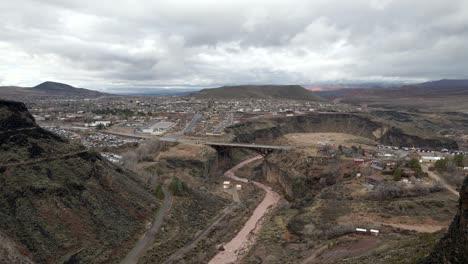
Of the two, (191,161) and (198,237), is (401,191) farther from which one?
(191,161)

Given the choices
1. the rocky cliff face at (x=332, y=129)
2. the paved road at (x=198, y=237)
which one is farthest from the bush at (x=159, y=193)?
the rocky cliff face at (x=332, y=129)

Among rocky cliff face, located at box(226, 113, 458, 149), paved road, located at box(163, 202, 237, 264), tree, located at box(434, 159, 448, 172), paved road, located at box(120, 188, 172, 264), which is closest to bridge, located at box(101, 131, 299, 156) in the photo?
rocky cliff face, located at box(226, 113, 458, 149)

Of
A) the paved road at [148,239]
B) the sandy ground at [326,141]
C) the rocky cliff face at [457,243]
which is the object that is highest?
the rocky cliff face at [457,243]

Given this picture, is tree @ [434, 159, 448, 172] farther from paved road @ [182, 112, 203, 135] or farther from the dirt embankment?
paved road @ [182, 112, 203, 135]

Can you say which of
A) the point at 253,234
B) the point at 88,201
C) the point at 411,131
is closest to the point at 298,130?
the point at 411,131

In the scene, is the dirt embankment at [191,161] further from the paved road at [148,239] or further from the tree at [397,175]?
the tree at [397,175]
